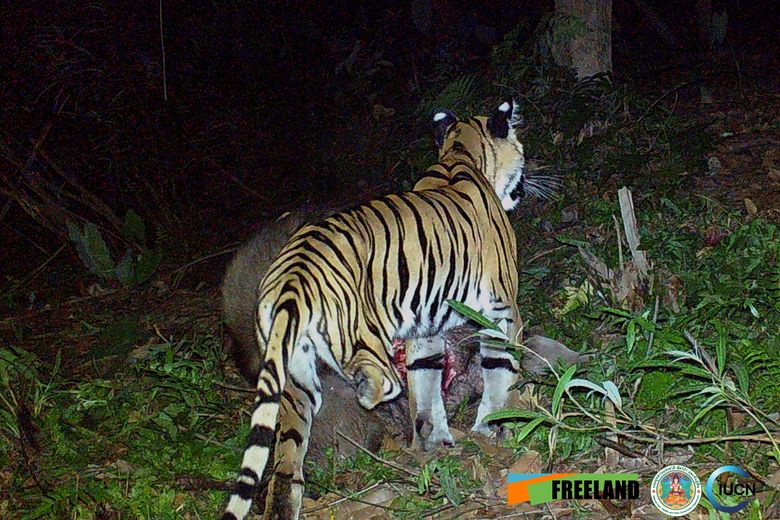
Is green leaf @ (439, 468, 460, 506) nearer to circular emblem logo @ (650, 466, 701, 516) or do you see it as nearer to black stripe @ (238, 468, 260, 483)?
circular emblem logo @ (650, 466, 701, 516)

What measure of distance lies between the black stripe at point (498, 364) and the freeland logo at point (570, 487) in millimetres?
964

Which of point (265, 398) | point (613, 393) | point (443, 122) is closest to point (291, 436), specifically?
point (265, 398)

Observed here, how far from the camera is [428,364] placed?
5.17 meters

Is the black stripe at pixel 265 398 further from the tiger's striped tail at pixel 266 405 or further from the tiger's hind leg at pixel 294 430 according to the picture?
the tiger's hind leg at pixel 294 430

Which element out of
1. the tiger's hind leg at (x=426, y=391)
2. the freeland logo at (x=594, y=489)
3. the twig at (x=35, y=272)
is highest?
the freeland logo at (x=594, y=489)

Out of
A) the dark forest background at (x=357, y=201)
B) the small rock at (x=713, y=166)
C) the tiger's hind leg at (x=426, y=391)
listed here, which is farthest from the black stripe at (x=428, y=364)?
the small rock at (x=713, y=166)

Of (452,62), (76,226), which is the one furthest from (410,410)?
(452,62)

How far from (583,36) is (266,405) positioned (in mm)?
5693

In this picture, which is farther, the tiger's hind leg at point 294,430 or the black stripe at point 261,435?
the tiger's hind leg at point 294,430

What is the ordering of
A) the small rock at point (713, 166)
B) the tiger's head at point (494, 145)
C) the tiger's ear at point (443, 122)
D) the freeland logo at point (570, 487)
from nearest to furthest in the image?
the freeland logo at point (570, 487) → the tiger's head at point (494, 145) → the tiger's ear at point (443, 122) → the small rock at point (713, 166)

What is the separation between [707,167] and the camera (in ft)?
23.5

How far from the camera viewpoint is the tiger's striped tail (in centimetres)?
335

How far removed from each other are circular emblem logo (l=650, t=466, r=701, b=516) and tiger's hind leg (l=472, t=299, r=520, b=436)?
4.51 ft

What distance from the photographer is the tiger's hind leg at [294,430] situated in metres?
3.85
